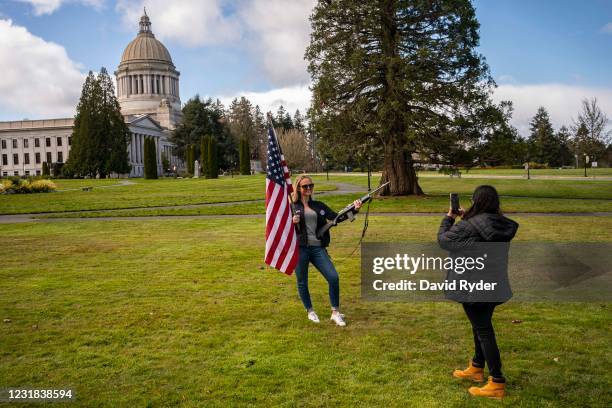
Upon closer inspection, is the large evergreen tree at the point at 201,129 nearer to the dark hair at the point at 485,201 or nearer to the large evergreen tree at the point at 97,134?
the large evergreen tree at the point at 97,134

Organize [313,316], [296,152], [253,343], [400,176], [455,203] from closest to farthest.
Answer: [455,203]
[253,343]
[313,316]
[400,176]
[296,152]

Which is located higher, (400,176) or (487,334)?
(400,176)

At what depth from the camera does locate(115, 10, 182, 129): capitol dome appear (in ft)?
440

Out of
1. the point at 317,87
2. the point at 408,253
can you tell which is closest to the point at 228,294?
the point at 408,253

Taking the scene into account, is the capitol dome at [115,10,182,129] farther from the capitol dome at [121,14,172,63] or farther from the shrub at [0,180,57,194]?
the shrub at [0,180,57,194]

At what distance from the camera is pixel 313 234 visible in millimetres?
7340

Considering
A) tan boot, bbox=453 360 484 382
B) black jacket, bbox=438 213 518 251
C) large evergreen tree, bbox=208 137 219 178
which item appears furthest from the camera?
large evergreen tree, bbox=208 137 219 178

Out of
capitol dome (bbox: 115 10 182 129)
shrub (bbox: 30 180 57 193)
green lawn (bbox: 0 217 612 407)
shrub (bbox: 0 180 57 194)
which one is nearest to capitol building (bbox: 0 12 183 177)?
capitol dome (bbox: 115 10 182 129)

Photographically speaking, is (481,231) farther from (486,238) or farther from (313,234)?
(313,234)

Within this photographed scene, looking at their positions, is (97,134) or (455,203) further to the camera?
(97,134)

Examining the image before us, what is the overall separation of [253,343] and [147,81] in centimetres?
13722

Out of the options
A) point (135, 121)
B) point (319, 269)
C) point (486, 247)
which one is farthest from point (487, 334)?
point (135, 121)

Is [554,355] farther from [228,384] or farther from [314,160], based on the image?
[314,160]

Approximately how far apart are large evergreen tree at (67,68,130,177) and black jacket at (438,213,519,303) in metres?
78.3
